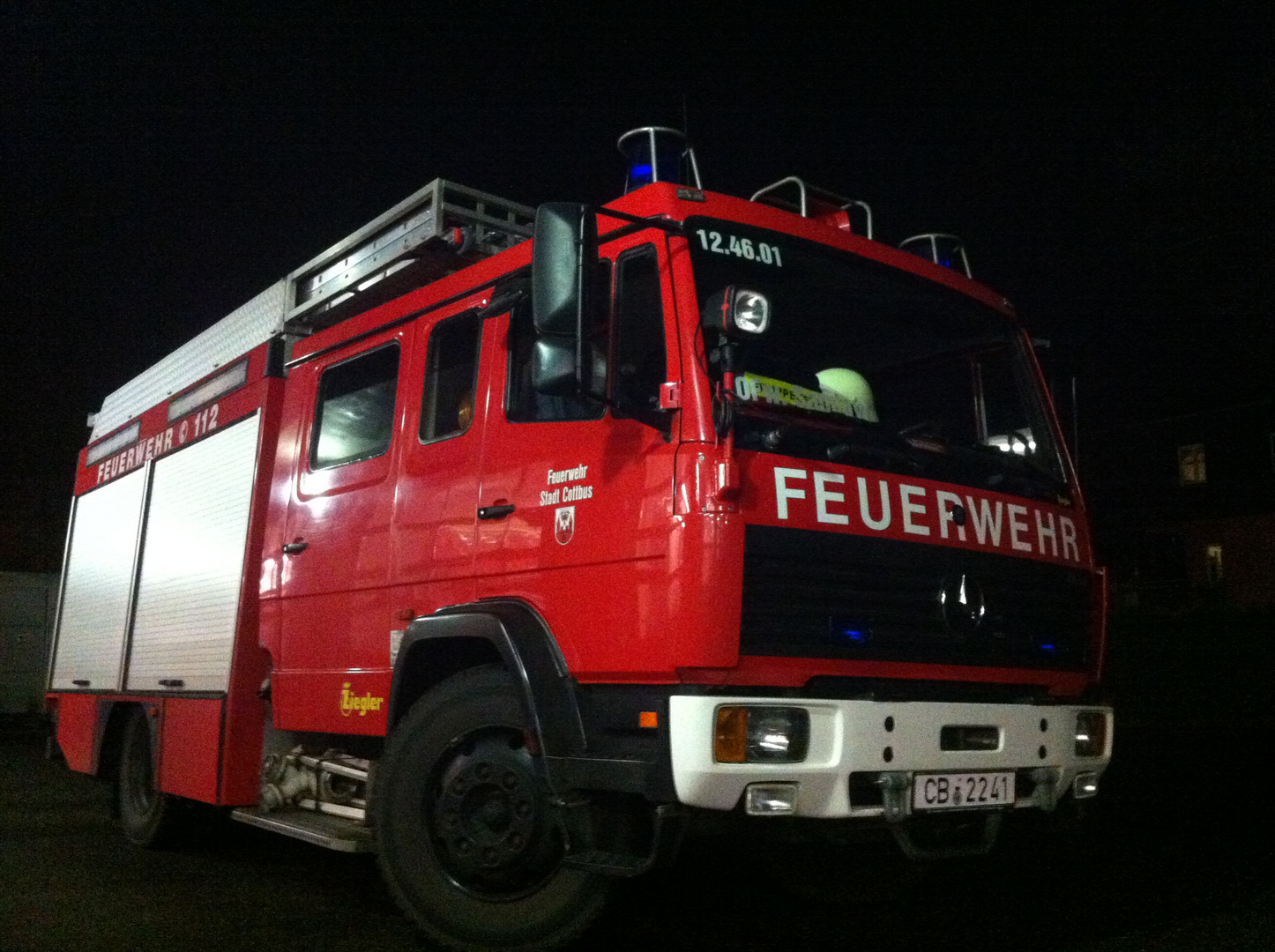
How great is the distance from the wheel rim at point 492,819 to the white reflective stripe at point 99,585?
3.97 metres

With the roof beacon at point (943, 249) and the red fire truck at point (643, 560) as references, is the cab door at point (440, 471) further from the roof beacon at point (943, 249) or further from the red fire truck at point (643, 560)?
the roof beacon at point (943, 249)

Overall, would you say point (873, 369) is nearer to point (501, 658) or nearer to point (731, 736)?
point (731, 736)

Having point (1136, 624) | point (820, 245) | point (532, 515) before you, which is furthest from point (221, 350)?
point (1136, 624)

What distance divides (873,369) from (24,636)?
1741 cm

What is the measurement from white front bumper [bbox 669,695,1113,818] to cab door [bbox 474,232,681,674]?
0.25 meters

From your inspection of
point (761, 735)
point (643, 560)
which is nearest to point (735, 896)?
point (761, 735)

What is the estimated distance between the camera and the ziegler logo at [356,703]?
448cm

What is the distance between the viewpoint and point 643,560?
3.42 metres

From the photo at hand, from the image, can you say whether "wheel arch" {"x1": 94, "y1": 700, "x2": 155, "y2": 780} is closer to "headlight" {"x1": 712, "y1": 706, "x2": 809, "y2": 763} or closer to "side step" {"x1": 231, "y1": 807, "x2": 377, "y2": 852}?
"side step" {"x1": 231, "y1": 807, "x2": 377, "y2": 852}

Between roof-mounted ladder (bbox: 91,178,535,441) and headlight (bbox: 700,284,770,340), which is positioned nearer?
headlight (bbox: 700,284,770,340)

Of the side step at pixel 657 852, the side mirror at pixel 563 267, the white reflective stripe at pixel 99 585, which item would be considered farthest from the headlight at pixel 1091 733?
the white reflective stripe at pixel 99 585

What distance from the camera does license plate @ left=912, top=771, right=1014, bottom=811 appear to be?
348cm

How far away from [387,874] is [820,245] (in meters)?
2.76

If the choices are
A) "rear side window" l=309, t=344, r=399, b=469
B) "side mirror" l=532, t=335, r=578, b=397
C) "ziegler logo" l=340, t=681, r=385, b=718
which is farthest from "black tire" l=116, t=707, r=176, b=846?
"side mirror" l=532, t=335, r=578, b=397
